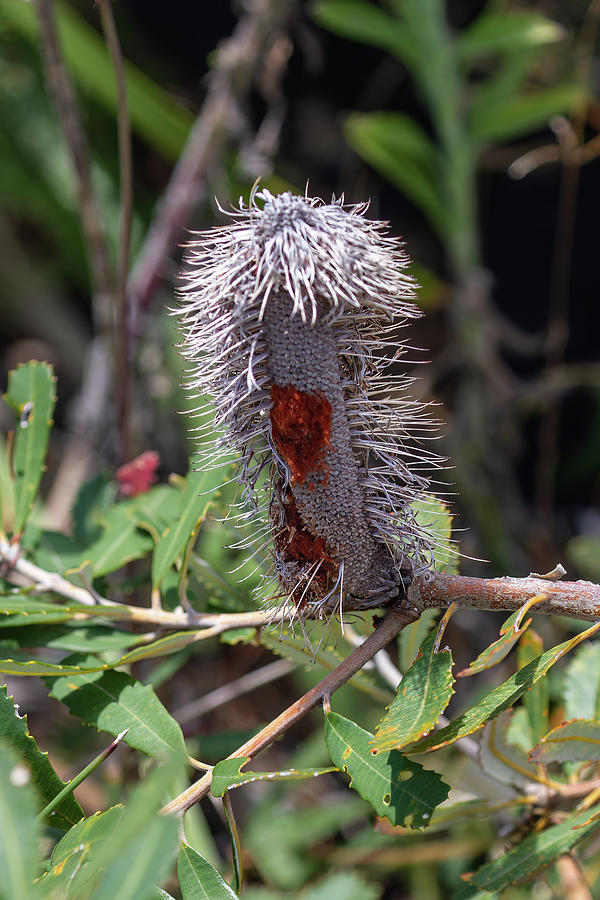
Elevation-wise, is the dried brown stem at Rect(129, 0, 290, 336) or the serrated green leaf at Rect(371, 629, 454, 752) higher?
the dried brown stem at Rect(129, 0, 290, 336)

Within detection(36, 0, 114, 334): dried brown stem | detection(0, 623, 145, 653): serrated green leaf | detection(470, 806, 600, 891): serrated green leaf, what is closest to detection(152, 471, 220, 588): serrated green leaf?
detection(0, 623, 145, 653): serrated green leaf

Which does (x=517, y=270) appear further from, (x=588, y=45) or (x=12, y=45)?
(x=12, y=45)

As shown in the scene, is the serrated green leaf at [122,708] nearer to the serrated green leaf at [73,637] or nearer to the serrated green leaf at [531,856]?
the serrated green leaf at [73,637]

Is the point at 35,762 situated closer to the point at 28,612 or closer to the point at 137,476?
the point at 28,612

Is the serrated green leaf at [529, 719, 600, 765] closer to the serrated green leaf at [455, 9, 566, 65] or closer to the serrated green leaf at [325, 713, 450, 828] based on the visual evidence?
the serrated green leaf at [325, 713, 450, 828]

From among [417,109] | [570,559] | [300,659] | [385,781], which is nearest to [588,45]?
[417,109]

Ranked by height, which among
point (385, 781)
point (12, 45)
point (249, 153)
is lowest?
point (385, 781)
